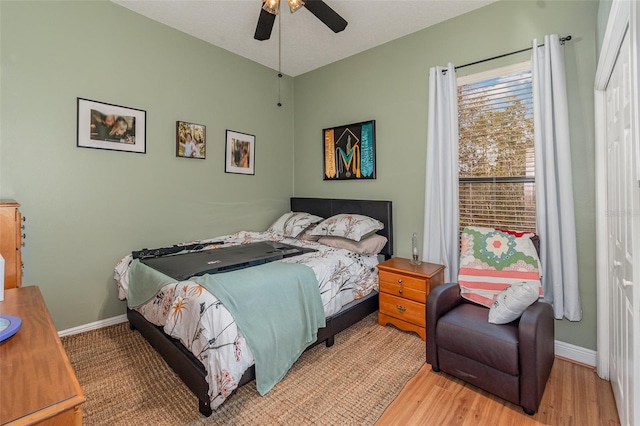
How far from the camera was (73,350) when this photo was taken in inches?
97.1

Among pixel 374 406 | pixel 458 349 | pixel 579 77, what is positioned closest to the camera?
pixel 374 406

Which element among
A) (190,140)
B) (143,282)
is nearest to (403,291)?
(143,282)

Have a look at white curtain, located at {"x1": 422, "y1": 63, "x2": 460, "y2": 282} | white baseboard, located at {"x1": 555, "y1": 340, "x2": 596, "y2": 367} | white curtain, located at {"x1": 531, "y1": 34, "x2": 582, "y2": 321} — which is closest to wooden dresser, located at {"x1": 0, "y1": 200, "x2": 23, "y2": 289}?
white curtain, located at {"x1": 422, "y1": 63, "x2": 460, "y2": 282}

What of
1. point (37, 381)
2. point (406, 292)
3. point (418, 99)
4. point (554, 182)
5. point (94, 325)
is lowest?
point (94, 325)

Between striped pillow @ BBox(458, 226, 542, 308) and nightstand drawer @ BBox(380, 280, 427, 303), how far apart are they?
0.37 meters

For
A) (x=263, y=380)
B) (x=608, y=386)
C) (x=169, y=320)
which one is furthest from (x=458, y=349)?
(x=169, y=320)

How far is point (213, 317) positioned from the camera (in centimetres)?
172

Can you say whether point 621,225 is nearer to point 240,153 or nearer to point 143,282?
point 143,282

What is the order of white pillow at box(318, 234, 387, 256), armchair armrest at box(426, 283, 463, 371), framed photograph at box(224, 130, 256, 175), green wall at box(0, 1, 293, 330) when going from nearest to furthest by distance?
armchair armrest at box(426, 283, 463, 371) < green wall at box(0, 1, 293, 330) < white pillow at box(318, 234, 387, 256) < framed photograph at box(224, 130, 256, 175)

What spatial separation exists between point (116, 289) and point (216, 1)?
2.86 meters

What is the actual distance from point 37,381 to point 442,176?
2918 millimetres

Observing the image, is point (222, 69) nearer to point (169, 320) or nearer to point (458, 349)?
point (169, 320)

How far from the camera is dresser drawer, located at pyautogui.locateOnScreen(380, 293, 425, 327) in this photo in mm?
2650

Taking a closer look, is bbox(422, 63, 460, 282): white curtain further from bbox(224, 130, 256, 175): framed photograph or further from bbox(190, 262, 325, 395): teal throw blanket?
bbox(224, 130, 256, 175): framed photograph
